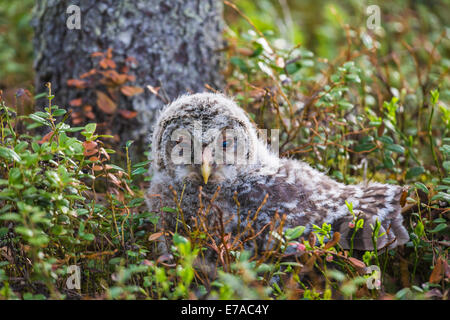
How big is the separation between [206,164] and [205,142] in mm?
164

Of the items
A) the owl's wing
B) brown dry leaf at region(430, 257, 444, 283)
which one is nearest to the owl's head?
the owl's wing

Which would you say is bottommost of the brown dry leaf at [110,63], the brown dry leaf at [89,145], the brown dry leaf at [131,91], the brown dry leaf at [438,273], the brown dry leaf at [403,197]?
the brown dry leaf at [438,273]

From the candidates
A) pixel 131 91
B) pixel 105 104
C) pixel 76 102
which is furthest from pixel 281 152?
pixel 76 102

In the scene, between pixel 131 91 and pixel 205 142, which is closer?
pixel 205 142

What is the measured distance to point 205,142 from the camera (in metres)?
3.15

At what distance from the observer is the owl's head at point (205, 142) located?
318cm

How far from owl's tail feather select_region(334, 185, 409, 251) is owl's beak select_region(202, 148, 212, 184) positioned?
3.16ft

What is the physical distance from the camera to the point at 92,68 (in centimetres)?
454

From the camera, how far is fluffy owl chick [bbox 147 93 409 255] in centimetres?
316

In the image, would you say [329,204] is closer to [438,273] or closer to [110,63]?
[438,273]

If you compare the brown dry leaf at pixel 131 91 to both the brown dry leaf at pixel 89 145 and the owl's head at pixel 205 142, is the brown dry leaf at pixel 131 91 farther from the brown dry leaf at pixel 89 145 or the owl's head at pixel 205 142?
the brown dry leaf at pixel 89 145

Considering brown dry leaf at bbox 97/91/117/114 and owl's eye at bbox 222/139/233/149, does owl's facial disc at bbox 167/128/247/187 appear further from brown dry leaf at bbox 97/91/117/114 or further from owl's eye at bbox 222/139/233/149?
brown dry leaf at bbox 97/91/117/114

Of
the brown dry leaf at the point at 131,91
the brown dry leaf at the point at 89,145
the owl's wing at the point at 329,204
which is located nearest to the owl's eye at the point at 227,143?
the owl's wing at the point at 329,204
